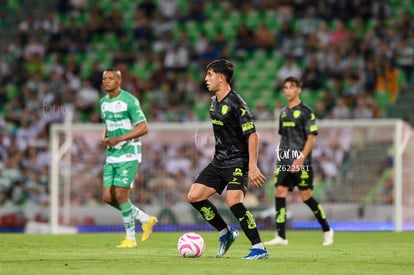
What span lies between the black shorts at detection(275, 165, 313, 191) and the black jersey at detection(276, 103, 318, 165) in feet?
0.37

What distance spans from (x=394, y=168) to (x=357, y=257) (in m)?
8.44

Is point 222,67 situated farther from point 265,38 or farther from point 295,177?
point 265,38

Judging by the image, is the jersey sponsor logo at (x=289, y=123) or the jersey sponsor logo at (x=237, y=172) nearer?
the jersey sponsor logo at (x=237, y=172)

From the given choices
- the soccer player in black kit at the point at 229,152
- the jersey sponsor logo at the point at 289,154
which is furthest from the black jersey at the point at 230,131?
the jersey sponsor logo at the point at 289,154

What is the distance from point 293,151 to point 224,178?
353 cm

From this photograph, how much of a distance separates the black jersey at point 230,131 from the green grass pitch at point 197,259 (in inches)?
42.1

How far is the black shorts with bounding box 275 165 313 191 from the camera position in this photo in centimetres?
1417

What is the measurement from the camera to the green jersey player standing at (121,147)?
44.2 feet

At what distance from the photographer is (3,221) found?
21438 millimetres

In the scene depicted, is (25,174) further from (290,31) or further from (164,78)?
(290,31)

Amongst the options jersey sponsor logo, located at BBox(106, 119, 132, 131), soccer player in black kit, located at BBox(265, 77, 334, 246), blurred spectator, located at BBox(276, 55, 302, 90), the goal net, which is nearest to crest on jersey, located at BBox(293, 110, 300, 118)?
soccer player in black kit, located at BBox(265, 77, 334, 246)

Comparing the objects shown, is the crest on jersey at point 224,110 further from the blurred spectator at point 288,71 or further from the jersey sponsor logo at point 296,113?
the blurred spectator at point 288,71

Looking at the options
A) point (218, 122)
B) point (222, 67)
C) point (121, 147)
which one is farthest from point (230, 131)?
point (121, 147)

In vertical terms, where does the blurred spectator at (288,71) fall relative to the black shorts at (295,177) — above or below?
above
